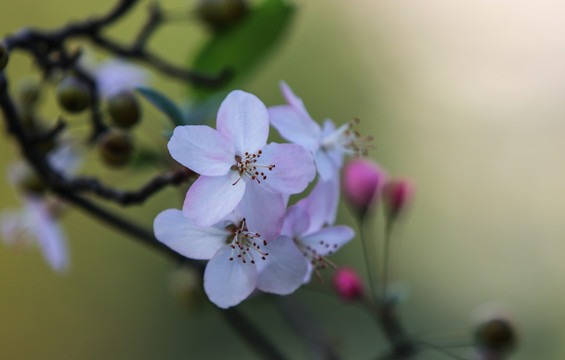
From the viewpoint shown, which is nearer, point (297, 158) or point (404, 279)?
point (297, 158)

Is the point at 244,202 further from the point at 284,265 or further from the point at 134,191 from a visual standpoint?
the point at 134,191

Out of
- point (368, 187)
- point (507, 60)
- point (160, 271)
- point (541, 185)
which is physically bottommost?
point (368, 187)

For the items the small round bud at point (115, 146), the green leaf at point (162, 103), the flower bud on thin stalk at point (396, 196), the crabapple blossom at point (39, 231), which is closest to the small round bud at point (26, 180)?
the crabapple blossom at point (39, 231)

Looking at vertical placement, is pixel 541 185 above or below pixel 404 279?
above

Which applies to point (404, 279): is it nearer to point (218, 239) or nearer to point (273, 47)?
point (273, 47)

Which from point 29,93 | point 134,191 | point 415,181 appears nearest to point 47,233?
point 29,93

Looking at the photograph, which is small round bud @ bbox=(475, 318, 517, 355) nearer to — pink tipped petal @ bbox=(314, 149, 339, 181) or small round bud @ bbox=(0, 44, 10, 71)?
pink tipped petal @ bbox=(314, 149, 339, 181)

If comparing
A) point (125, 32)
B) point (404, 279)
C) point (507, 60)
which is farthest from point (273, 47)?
point (507, 60)

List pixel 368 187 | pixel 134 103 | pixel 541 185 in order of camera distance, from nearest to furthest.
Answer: pixel 134 103, pixel 368 187, pixel 541 185
